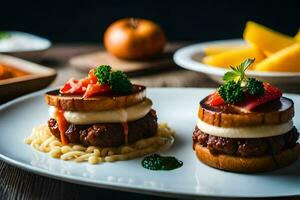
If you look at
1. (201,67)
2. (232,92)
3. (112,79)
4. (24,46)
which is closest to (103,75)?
(112,79)

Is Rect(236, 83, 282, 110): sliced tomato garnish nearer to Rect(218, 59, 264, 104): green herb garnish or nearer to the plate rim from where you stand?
Rect(218, 59, 264, 104): green herb garnish

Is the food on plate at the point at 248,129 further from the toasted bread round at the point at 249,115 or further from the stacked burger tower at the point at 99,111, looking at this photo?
the stacked burger tower at the point at 99,111

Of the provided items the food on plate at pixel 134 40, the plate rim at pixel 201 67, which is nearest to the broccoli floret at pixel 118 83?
the plate rim at pixel 201 67

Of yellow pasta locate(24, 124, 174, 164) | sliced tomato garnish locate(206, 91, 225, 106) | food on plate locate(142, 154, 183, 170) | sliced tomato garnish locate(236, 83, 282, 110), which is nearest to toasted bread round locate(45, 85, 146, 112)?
yellow pasta locate(24, 124, 174, 164)

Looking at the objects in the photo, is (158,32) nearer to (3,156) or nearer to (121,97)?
(121,97)

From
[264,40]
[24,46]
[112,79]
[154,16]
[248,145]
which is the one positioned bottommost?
[154,16]

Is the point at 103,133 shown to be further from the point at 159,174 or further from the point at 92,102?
A: the point at 159,174
